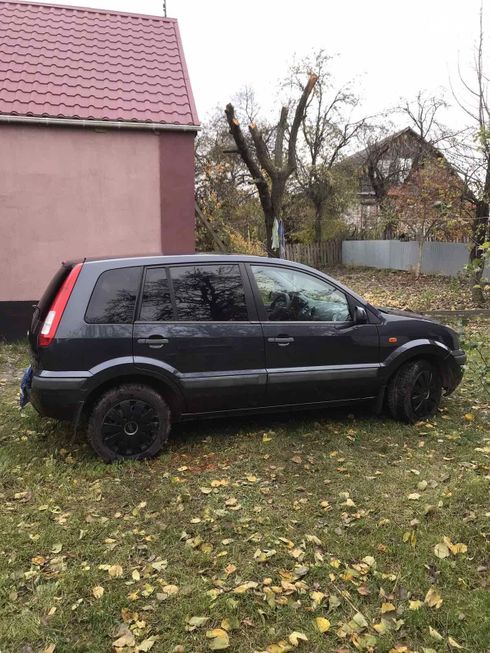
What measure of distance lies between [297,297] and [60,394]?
2.14 metres

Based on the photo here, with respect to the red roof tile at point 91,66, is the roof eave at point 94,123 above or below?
below

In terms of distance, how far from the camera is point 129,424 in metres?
4.24

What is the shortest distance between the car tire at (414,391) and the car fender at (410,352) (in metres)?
0.11

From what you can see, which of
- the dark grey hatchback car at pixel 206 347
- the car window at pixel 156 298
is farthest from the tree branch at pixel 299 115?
the car window at pixel 156 298

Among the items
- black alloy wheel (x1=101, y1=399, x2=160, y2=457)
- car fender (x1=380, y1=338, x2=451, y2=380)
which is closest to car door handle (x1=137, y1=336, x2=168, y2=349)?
black alloy wheel (x1=101, y1=399, x2=160, y2=457)

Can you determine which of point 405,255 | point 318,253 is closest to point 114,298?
point 405,255

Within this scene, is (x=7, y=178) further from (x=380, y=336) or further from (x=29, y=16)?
(x=380, y=336)

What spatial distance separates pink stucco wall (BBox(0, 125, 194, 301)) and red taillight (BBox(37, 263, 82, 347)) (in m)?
Result: 4.69

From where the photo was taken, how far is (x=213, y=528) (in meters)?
3.39

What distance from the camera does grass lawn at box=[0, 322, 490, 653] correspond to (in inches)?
101

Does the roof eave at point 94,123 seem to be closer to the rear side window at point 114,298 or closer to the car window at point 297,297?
the car window at point 297,297

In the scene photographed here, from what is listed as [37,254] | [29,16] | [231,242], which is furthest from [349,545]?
[231,242]

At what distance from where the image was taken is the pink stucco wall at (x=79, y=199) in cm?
866

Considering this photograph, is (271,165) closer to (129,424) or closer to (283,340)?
(283,340)
